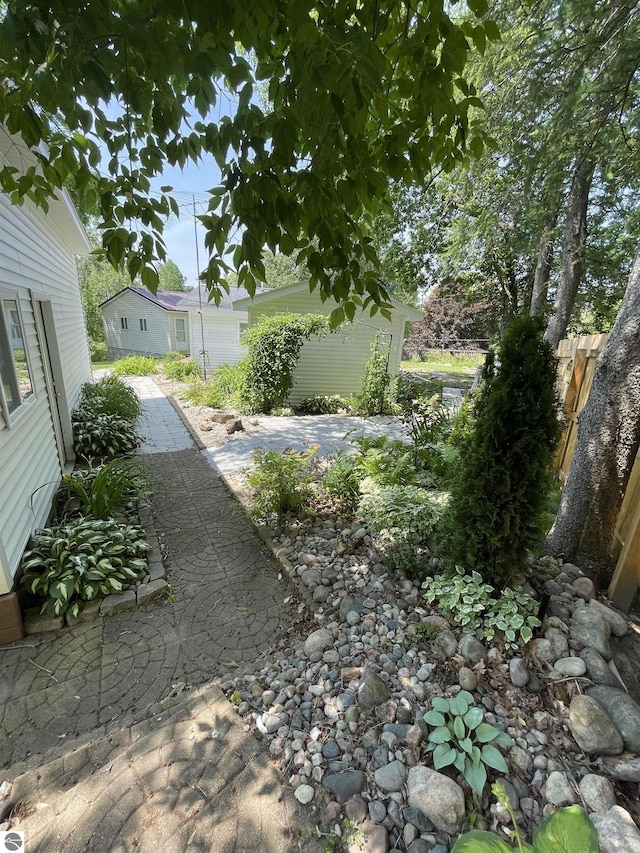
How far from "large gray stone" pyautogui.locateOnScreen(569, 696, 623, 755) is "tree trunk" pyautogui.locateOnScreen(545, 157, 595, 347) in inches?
268

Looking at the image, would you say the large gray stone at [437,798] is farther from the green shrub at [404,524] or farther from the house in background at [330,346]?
the house in background at [330,346]

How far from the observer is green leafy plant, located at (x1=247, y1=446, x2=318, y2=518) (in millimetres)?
3807

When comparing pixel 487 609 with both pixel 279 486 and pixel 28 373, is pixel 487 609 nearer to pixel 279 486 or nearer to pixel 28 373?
pixel 279 486

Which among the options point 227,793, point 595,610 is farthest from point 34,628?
point 595,610

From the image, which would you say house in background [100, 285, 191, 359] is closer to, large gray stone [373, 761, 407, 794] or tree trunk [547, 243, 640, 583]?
tree trunk [547, 243, 640, 583]

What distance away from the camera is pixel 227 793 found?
157 centimetres

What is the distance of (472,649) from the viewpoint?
2051 millimetres

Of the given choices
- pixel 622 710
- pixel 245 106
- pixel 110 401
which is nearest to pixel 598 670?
pixel 622 710

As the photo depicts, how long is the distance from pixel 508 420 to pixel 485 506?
21.2 inches

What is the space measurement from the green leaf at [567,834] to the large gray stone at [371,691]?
2.39 feet

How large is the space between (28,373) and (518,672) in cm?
497

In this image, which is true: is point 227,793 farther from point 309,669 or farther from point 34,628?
point 34,628

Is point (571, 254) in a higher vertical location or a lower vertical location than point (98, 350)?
higher

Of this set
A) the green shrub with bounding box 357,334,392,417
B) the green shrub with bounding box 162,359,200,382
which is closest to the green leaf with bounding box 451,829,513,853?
the green shrub with bounding box 357,334,392,417
